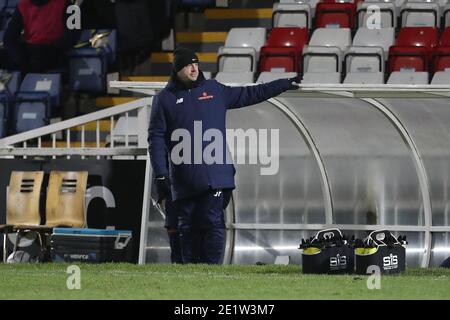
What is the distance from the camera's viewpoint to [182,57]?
12.5 metres

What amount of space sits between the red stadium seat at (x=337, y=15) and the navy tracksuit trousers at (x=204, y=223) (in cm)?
832

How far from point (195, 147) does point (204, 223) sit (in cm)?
63

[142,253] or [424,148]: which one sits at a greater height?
[424,148]

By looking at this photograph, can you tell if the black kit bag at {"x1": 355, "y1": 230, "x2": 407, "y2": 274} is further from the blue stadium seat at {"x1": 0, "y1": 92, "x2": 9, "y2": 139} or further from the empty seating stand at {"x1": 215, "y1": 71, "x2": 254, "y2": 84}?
the blue stadium seat at {"x1": 0, "y1": 92, "x2": 9, "y2": 139}

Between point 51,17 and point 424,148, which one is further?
point 51,17

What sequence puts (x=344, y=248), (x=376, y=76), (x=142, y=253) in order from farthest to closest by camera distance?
1. (x=376, y=76)
2. (x=142, y=253)
3. (x=344, y=248)

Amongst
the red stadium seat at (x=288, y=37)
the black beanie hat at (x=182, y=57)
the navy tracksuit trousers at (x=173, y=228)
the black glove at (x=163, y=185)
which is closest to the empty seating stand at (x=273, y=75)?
the red stadium seat at (x=288, y=37)

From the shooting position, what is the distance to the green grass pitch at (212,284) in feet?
31.1

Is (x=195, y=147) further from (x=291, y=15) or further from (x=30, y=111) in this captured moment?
(x=291, y=15)

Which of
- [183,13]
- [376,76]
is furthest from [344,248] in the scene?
[183,13]

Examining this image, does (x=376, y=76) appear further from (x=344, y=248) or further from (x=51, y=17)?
(x=344, y=248)

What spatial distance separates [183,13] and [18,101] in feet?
9.31

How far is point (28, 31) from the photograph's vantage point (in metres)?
21.8
